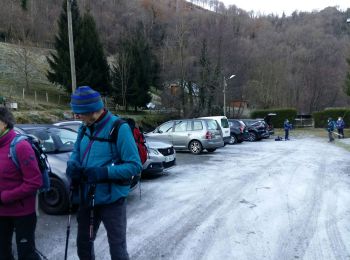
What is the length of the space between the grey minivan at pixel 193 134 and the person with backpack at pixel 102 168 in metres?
14.6

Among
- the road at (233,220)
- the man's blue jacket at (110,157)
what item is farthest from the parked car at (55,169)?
the man's blue jacket at (110,157)

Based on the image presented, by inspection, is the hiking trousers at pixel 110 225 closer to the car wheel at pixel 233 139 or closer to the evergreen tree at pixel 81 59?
the car wheel at pixel 233 139

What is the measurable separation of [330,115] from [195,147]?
103 ft

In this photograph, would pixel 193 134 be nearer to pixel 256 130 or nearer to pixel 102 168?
pixel 256 130

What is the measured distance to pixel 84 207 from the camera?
3.43m

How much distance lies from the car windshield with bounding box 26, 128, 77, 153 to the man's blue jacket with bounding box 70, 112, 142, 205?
14.9ft

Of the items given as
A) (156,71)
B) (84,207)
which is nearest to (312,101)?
(156,71)

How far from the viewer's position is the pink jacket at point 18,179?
11.4 ft

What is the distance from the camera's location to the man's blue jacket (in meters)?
3.27

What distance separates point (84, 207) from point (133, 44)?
45418mm

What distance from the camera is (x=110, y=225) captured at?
11.1ft

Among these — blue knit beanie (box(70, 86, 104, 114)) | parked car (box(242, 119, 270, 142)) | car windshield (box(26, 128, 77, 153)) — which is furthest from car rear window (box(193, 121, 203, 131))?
blue knit beanie (box(70, 86, 104, 114))

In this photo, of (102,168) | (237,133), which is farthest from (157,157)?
(237,133)

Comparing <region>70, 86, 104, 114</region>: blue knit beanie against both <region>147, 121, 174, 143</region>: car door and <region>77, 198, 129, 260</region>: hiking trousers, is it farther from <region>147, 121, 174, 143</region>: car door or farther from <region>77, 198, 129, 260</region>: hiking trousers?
<region>147, 121, 174, 143</region>: car door
